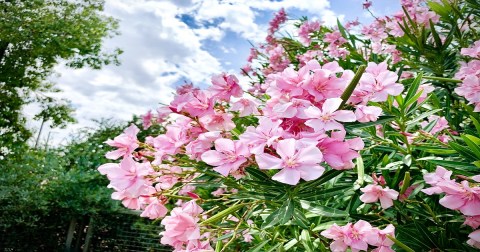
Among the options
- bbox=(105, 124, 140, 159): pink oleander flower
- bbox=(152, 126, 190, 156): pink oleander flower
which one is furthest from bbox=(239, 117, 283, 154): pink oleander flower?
bbox=(105, 124, 140, 159): pink oleander flower

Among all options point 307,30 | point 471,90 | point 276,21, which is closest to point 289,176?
point 471,90

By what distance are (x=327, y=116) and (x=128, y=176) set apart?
446mm

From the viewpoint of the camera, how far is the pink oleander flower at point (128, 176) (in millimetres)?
855

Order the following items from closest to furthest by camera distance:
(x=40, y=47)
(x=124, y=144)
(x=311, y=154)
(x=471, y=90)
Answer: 1. (x=311, y=154)
2. (x=124, y=144)
3. (x=471, y=90)
4. (x=40, y=47)

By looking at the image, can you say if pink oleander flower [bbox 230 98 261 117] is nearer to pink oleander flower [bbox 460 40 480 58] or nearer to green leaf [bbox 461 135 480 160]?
green leaf [bbox 461 135 480 160]

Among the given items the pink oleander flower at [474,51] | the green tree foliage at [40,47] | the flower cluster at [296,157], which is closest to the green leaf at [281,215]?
the flower cluster at [296,157]

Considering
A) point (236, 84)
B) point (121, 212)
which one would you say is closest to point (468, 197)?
point (236, 84)

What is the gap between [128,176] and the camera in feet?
2.84

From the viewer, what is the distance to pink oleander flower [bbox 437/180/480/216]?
32.2 inches

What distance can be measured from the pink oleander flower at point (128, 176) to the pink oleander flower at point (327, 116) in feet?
1.29

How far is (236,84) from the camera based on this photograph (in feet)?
2.97

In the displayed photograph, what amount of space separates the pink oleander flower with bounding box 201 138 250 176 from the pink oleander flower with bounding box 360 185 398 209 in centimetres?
39

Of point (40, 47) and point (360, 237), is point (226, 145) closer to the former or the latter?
point (360, 237)

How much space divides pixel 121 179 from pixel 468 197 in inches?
28.8
